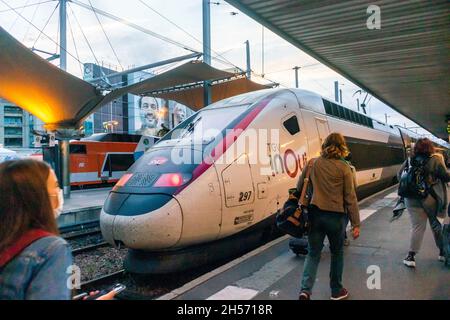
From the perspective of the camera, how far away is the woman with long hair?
4.79ft

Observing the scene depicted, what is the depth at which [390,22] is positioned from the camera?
→ 8.34 m

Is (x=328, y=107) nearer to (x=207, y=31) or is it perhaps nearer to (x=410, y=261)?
(x=410, y=261)

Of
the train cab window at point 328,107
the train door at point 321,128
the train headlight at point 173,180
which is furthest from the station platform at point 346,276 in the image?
the train cab window at point 328,107

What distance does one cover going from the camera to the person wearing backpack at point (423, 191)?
4484 mm

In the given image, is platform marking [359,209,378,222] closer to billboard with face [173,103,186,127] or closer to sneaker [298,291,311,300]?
sneaker [298,291,311,300]

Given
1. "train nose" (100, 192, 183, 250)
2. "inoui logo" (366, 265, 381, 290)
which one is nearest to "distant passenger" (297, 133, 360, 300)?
"inoui logo" (366, 265, 381, 290)

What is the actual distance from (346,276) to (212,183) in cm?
192

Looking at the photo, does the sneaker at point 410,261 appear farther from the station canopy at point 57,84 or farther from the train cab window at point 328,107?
the station canopy at point 57,84

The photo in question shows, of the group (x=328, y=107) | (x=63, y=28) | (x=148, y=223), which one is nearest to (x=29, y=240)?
(x=148, y=223)

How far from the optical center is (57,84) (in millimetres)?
11781

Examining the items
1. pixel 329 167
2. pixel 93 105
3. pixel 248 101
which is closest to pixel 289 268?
pixel 329 167

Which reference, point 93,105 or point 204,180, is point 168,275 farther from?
point 93,105

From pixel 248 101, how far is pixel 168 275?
2930 mm

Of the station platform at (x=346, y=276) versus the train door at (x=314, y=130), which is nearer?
the station platform at (x=346, y=276)
